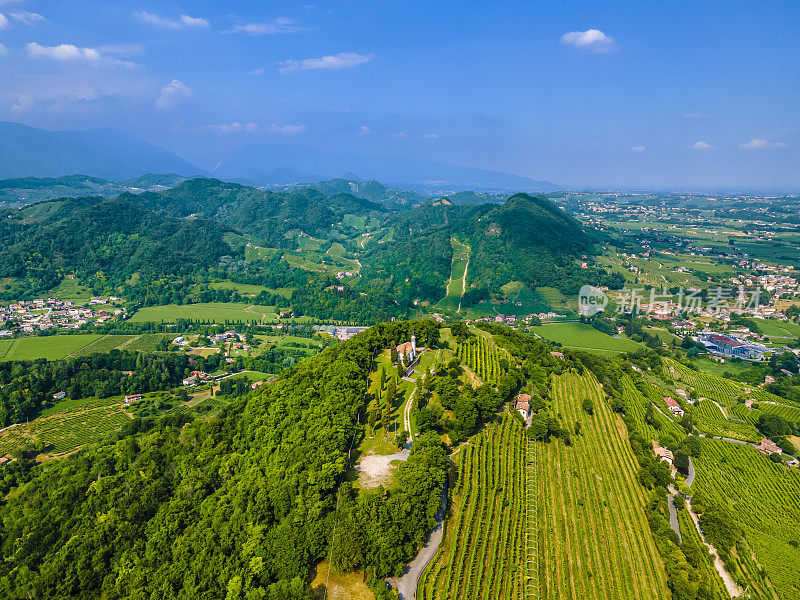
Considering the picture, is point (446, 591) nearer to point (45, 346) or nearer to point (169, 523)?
point (169, 523)

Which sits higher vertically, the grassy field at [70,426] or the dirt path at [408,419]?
the dirt path at [408,419]

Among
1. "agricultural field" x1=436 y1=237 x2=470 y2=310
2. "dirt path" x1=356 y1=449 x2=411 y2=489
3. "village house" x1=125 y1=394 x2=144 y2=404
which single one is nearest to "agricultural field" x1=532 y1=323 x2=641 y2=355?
"agricultural field" x1=436 y1=237 x2=470 y2=310

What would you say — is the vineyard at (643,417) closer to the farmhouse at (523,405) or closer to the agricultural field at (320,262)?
the farmhouse at (523,405)

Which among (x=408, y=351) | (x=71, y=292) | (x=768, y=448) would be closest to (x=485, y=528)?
(x=408, y=351)

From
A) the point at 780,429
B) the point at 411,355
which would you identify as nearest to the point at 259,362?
the point at 411,355

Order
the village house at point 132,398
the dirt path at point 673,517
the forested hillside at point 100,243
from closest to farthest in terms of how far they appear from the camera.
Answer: the dirt path at point 673,517 → the village house at point 132,398 → the forested hillside at point 100,243

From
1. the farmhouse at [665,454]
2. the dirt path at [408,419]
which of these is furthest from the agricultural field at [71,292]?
the farmhouse at [665,454]
